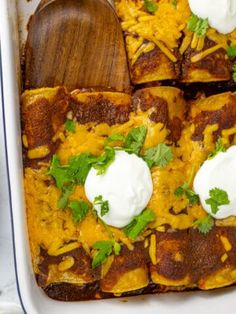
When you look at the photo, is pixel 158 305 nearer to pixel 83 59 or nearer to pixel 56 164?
pixel 56 164

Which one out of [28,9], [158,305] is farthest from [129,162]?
[28,9]

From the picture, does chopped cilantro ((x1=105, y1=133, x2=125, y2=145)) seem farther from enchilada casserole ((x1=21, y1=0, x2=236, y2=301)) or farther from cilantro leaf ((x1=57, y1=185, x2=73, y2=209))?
cilantro leaf ((x1=57, y1=185, x2=73, y2=209))

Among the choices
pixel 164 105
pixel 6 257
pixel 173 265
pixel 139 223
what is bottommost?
pixel 6 257

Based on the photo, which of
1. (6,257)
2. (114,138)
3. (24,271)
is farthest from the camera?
(6,257)

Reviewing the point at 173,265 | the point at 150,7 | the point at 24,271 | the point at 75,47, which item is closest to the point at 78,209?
the point at 24,271

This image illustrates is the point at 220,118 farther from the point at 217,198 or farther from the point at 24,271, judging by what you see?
the point at 24,271

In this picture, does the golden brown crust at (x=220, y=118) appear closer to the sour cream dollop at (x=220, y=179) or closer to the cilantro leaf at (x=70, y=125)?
the sour cream dollop at (x=220, y=179)
